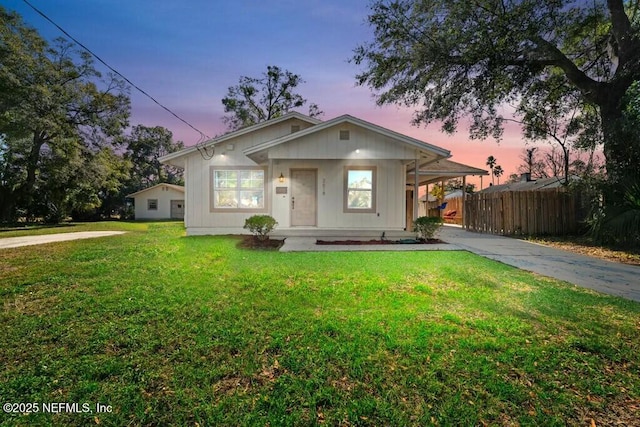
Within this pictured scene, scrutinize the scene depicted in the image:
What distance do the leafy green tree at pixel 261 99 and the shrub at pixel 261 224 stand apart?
21.7 meters

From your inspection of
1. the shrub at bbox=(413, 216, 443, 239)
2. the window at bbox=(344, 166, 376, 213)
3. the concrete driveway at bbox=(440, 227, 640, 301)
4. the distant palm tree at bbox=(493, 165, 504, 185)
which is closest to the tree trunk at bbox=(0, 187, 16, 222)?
the window at bbox=(344, 166, 376, 213)

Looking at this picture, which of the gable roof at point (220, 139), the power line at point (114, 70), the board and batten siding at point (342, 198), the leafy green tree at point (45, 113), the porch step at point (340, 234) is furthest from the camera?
the leafy green tree at point (45, 113)

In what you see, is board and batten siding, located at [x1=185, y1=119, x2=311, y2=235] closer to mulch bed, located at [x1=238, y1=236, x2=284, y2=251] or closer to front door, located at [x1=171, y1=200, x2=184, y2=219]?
mulch bed, located at [x1=238, y1=236, x2=284, y2=251]

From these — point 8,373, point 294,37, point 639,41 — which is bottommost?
point 8,373

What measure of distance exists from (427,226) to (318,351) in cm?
803

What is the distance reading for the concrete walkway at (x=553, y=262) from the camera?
215 inches

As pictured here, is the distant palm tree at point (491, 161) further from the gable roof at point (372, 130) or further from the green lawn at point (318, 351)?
the green lawn at point (318, 351)

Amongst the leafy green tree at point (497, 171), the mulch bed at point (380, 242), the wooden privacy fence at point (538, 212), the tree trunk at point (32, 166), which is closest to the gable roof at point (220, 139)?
the mulch bed at point (380, 242)

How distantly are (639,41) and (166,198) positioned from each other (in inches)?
1481

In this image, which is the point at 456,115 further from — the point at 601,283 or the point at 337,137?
the point at 601,283

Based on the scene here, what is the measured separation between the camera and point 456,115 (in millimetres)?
13609

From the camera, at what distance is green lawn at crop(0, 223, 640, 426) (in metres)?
2.32

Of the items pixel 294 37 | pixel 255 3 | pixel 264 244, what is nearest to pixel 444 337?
pixel 264 244

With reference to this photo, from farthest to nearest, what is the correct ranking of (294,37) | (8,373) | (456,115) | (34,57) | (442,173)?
1. (34,57)
2. (442,173)
3. (456,115)
4. (294,37)
5. (8,373)
